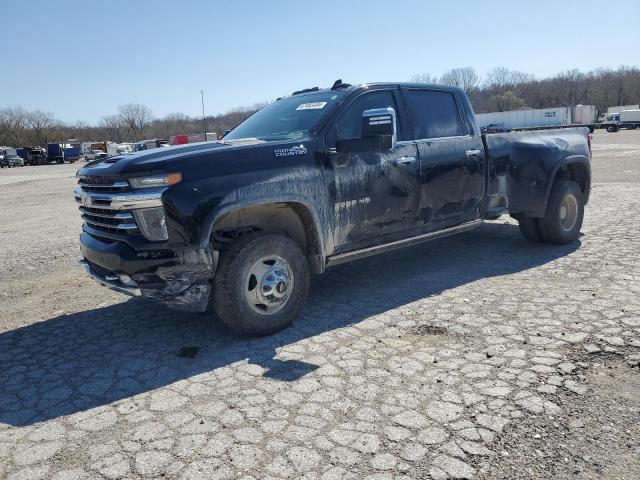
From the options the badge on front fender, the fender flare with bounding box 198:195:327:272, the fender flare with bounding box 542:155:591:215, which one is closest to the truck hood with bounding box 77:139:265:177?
the badge on front fender

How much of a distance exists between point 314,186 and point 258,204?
0.57 meters

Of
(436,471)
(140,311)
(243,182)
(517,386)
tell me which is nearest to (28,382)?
(140,311)

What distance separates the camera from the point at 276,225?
4.47 m

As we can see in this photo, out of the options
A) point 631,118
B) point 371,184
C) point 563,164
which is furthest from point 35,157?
point 631,118

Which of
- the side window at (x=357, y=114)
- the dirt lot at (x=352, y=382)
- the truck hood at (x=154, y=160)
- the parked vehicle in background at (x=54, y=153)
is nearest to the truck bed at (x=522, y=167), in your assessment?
the dirt lot at (x=352, y=382)

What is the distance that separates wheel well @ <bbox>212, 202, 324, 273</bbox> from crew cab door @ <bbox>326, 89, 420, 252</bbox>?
0.25m

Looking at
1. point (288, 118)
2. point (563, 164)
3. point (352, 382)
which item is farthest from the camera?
A: point (563, 164)

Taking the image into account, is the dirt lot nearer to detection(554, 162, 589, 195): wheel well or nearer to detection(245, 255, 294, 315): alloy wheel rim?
detection(245, 255, 294, 315): alloy wheel rim

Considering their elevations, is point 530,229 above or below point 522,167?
below

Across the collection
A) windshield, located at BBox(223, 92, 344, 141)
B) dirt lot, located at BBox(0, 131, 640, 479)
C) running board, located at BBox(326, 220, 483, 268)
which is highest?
windshield, located at BBox(223, 92, 344, 141)

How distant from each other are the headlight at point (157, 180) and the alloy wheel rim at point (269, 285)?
90 cm

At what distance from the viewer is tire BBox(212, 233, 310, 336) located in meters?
4.01

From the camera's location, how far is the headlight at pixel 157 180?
372cm

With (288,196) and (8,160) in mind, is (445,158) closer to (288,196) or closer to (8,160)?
(288,196)
